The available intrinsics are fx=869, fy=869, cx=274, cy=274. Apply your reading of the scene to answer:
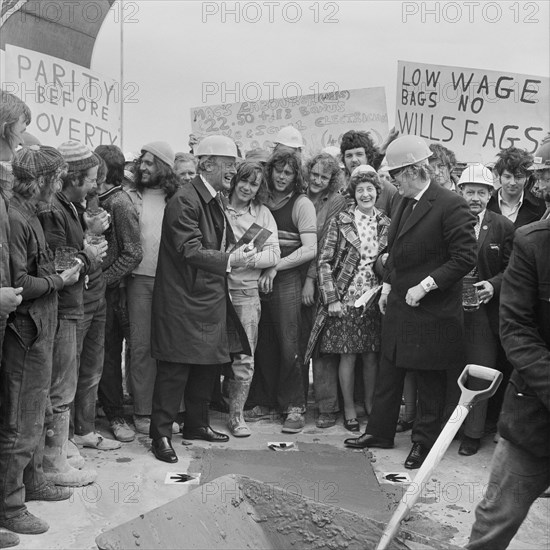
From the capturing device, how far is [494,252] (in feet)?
19.6

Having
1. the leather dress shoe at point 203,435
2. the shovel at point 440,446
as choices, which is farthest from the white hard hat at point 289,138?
the shovel at point 440,446

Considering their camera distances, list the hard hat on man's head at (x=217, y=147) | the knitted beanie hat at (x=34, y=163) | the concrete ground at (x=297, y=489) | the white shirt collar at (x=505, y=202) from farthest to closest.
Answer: the white shirt collar at (x=505, y=202) < the hard hat on man's head at (x=217, y=147) < the concrete ground at (x=297, y=489) < the knitted beanie hat at (x=34, y=163)

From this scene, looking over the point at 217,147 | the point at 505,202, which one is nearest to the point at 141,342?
the point at 217,147

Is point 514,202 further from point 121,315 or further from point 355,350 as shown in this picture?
point 121,315

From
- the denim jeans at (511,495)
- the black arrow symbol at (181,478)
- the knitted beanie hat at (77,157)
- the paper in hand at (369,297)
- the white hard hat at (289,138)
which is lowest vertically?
the black arrow symbol at (181,478)

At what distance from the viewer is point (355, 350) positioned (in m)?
6.44

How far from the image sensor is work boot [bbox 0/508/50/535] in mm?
4434

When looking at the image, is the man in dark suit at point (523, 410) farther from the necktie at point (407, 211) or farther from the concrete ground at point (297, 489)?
the necktie at point (407, 211)

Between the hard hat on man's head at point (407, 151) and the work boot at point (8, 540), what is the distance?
3238 millimetres

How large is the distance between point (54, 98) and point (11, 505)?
139 inches

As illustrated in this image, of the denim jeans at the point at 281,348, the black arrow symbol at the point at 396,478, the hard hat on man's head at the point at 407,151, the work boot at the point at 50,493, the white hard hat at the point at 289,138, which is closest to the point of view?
the work boot at the point at 50,493

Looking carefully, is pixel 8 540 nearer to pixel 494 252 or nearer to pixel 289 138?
pixel 494 252

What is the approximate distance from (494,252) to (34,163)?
313cm

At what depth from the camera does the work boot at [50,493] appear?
4861mm
